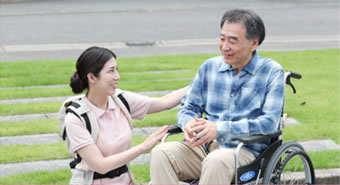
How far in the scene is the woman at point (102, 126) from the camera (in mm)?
3793

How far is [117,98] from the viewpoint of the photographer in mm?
4105

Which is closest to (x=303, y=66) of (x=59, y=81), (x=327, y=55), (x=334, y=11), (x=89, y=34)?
(x=327, y=55)

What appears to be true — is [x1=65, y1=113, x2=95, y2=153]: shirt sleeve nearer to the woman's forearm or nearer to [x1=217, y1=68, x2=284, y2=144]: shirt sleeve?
the woman's forearm

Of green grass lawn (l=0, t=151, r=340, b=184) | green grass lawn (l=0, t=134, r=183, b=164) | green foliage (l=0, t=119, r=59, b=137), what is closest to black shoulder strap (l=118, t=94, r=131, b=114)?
green grass lawn (l=0, t=151, r=340, b=184)

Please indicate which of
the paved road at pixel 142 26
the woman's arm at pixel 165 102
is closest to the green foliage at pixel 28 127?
the woman's arm at pixel 165 102

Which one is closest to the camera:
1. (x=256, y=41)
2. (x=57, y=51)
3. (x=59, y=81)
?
(x=256, y=41)

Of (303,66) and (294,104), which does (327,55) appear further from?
(294,104)

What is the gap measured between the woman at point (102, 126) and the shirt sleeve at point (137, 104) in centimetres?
16

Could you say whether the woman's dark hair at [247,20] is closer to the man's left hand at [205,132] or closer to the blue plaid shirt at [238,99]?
the blue plaid shirt at [238,99]

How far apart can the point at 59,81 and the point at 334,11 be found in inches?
446

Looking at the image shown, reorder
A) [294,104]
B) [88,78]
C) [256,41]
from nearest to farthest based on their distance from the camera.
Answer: [88,78], [256,41], [294,104]

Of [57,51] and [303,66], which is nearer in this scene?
[303,66]

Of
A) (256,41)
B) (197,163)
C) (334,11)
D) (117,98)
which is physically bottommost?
(334,11)

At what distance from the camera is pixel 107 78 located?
12.7 feet
